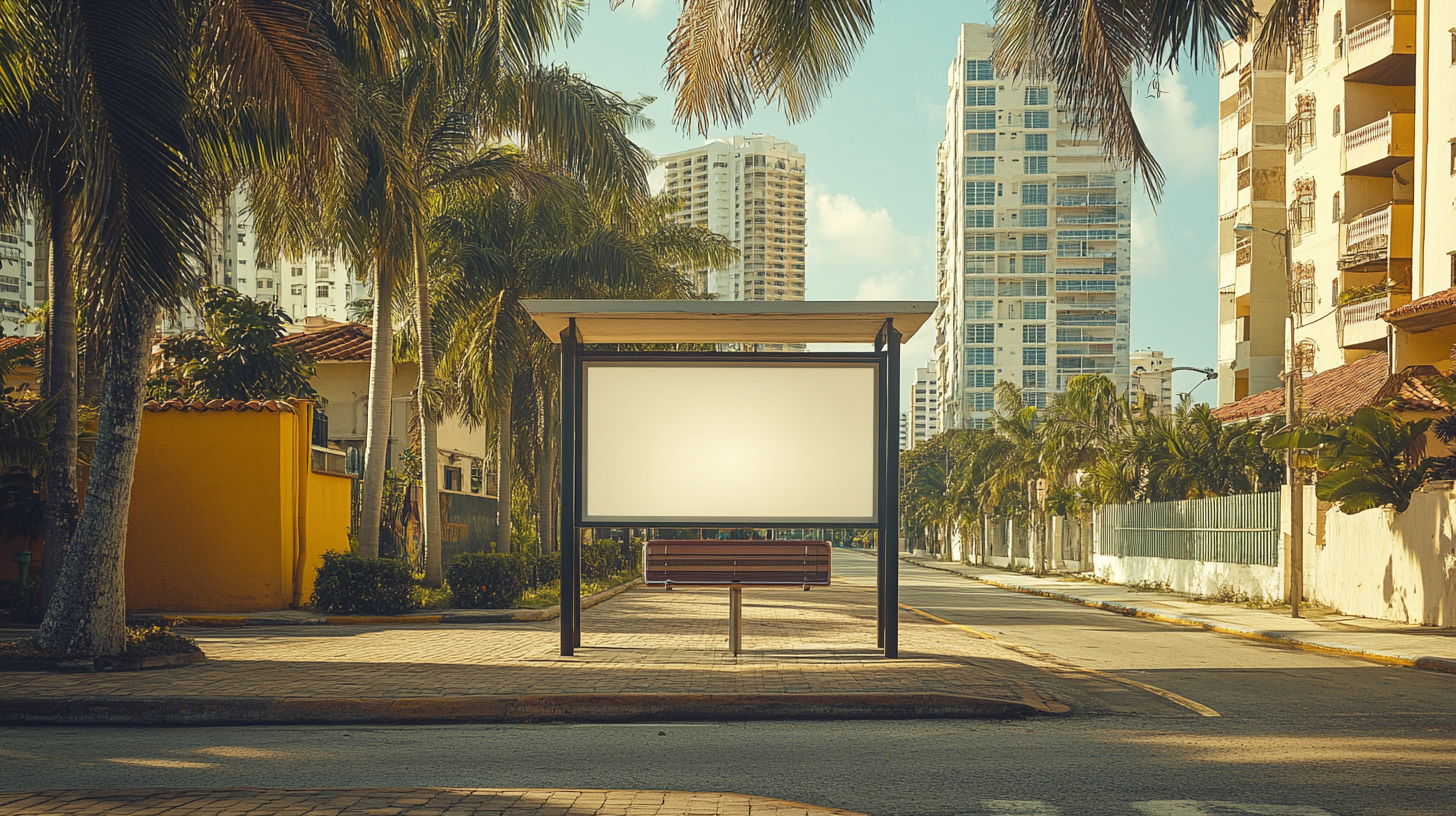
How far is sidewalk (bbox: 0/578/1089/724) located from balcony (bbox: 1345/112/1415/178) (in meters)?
32.4

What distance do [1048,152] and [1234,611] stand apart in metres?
120

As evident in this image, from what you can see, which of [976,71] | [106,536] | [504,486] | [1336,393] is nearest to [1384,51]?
[1336,393]

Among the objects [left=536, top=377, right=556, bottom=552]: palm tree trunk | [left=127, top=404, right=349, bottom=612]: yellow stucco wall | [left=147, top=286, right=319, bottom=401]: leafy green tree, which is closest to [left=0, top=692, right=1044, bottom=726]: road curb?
[left=127, top=404, right=349, bottom=612]: yellow stucco wall

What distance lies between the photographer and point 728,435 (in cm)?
1266

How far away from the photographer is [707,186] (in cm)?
8256

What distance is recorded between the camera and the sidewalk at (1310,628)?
52.8ft

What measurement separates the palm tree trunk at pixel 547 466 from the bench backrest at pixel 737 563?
51.1 feet

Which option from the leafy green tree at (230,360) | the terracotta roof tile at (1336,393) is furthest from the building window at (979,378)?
the leafy green tree at (230,360)

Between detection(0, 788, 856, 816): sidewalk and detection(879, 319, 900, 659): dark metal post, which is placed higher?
detection(879, 319, 900, 659): dark metal post

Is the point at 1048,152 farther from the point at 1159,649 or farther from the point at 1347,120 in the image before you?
the point at 1159,649

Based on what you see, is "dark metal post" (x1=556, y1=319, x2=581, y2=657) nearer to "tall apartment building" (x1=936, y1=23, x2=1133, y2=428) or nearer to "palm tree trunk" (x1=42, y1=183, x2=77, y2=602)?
"palm tree trunk" (x1=42, y1=183, x2=77, y2=602)

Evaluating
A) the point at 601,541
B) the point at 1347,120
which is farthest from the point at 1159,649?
the point at 1347,120

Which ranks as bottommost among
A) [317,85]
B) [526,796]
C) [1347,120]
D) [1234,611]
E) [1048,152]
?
[1234,611]

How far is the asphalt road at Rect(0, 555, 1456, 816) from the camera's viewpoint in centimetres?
623
